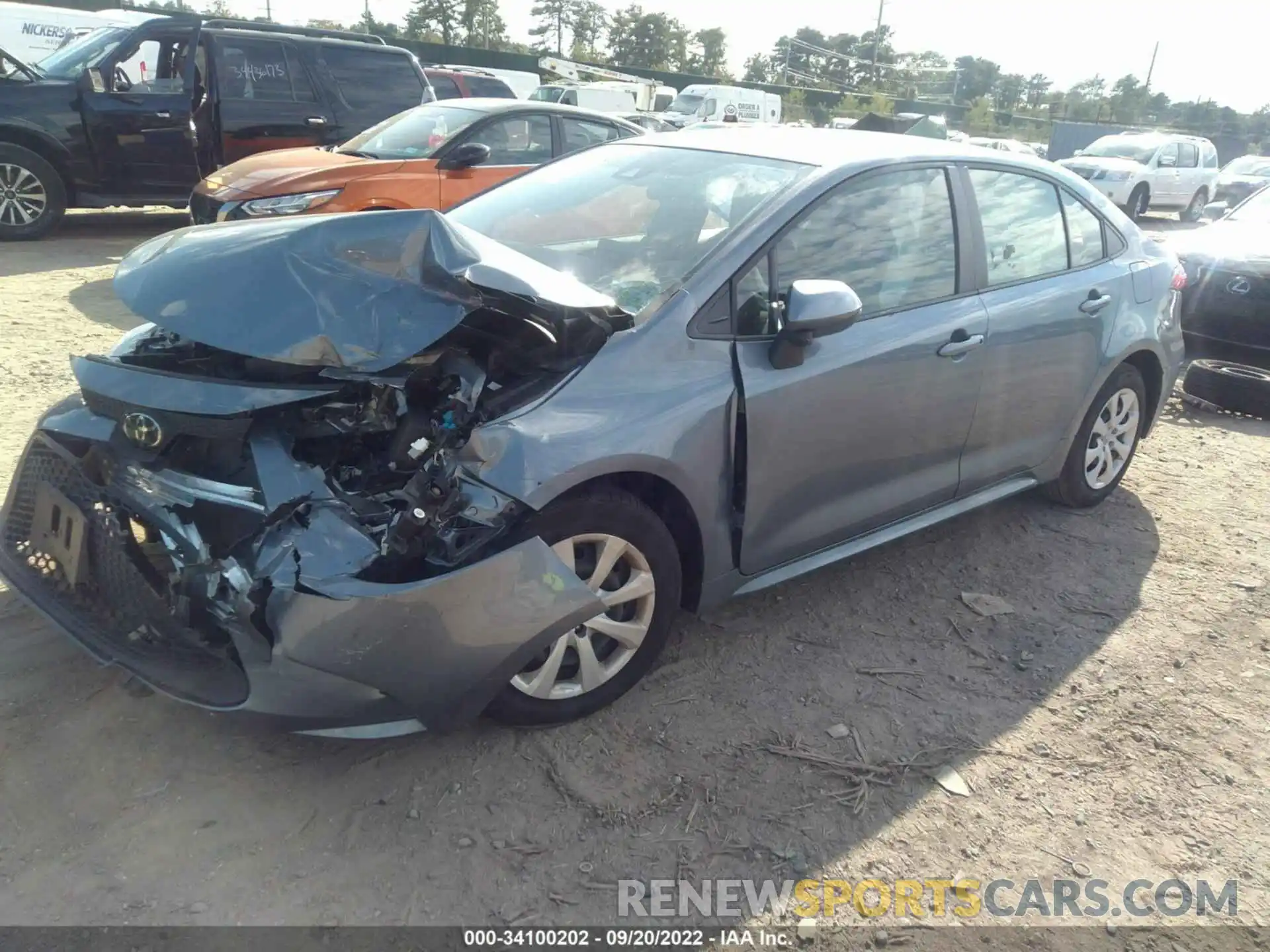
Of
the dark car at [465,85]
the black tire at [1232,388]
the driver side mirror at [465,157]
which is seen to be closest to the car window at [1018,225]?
the black tire at [1232,388]

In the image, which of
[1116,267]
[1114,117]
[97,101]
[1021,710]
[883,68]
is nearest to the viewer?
[1021,710]

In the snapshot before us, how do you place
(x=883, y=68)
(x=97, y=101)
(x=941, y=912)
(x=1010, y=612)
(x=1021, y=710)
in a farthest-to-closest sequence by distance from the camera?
(x=883, y=68) → (x=97, y=101) → (x=1010, y=612) → (x=1021, y=710) → (x=941, y=912)

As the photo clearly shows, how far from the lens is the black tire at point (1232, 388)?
20.6 ft

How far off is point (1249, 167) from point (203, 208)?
2050cm

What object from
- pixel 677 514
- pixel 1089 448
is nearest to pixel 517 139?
pixel 1089 448

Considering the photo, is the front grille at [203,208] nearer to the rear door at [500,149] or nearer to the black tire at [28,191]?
the rear door at [500,149]

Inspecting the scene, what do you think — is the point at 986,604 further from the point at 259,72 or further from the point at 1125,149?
the point at 1125,149

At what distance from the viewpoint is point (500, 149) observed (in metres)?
8.23

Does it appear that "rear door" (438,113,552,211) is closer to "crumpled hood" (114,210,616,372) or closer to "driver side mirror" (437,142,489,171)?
"driver side mirror" (437,142,489,171)

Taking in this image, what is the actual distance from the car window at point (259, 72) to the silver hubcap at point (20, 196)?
2013 mm

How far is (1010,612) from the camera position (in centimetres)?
380

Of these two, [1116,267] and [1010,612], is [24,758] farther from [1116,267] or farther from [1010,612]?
[1116,267]

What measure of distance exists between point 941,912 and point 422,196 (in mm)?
6698

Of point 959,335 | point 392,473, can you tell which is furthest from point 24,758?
point 959,335
